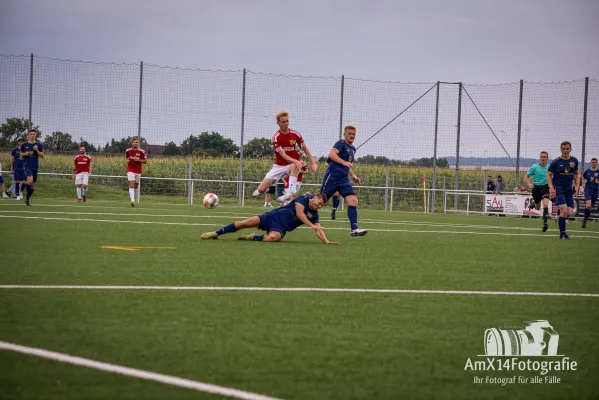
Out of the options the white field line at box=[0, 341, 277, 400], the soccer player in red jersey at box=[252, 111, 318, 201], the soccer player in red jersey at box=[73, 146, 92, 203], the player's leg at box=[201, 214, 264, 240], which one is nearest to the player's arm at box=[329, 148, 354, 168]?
the soccer player in red jersey at box=[252, 111, 318, 201]

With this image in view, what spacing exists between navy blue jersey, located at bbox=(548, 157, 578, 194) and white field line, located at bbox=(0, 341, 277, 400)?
14.2 meters

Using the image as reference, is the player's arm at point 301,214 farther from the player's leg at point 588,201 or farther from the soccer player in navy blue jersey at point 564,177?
the player's leg at point 588,201

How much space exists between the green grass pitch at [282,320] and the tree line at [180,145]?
74.2 feet

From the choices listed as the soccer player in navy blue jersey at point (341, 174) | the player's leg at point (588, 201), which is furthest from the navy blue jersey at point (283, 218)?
the player's leg at point (588, 201)

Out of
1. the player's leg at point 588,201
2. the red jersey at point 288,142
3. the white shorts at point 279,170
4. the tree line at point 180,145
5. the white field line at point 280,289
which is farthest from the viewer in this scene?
the tree line at point 180,145

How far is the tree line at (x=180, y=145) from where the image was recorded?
1259 inches

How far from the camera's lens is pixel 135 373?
3754 millimetres

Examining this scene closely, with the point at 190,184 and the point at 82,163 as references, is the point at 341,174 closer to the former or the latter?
the point at 82,163

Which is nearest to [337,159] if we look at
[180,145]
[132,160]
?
[132,160]

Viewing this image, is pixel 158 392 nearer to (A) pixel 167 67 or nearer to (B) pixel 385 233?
(B) pixel 385 233

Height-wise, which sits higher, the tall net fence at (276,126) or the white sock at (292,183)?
the tall net fence at (276,126)

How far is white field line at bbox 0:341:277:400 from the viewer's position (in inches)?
137

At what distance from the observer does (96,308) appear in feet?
17.8
